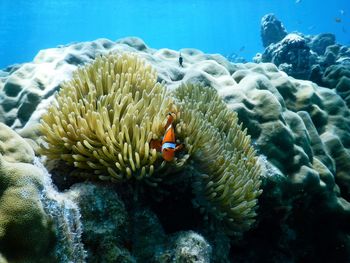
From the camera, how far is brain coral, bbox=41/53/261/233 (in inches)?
109

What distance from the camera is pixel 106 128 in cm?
283

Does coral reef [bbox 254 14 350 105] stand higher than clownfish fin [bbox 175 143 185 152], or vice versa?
coral reef [bbox 254 14 350 105]

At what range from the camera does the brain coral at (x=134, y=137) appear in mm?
2779

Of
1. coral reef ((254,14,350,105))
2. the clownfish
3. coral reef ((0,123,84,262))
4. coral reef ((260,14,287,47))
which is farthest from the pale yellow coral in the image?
coral reef ((260,14,287,47))

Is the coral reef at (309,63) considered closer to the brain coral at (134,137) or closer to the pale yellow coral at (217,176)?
the pale yellow coral at (217,176)

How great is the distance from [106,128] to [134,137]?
27 centimetres

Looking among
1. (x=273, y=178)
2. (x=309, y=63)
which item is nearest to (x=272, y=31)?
(x=309, y=63)

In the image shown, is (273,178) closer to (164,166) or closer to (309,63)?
(164,166)

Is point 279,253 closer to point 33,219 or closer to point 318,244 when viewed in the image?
point 318,244

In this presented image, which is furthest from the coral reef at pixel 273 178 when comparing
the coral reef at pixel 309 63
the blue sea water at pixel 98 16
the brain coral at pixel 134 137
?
the blue sea water at pixel 98 16

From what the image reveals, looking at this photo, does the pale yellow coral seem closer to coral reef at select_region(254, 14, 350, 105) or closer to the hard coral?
the hard coral

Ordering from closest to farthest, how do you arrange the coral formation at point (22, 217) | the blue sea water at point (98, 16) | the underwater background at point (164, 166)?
the coral formation at point (22, 217) < the underwater background at point (164, 166) < the blue sea water at point (98, 16)

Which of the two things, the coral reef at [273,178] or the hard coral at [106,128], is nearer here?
the hard coral at [106,128]

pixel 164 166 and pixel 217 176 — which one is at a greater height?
pixel 217 176
